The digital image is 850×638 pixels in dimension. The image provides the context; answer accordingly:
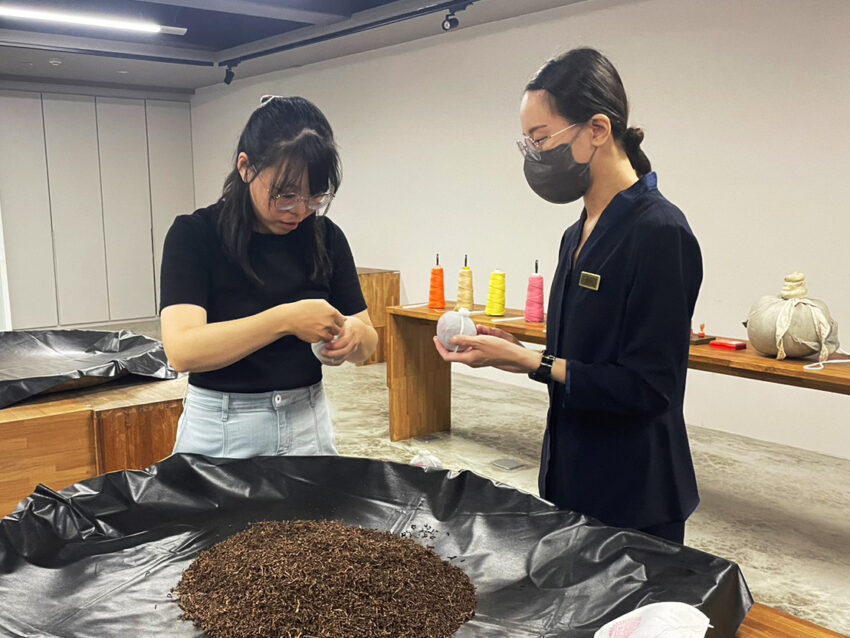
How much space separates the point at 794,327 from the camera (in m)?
2.75

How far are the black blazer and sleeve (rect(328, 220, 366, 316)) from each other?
44cm

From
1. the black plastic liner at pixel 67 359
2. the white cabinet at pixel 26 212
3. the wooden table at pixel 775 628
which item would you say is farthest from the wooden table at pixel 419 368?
the white cabinet at pixel 26 212

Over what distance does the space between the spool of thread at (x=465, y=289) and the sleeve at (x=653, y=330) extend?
3.00 meters

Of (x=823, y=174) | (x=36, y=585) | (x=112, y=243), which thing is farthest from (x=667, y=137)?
(x=112, y=243)

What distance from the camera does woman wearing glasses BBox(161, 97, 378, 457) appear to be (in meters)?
1.32

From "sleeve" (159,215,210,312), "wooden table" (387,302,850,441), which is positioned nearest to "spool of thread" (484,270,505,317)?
"wooden table" (387,302,850,441)

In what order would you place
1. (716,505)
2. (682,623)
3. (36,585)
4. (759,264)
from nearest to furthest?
(682,623) → (36,585) → (716,505) → (759,264)

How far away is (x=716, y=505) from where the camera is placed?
3.32 m

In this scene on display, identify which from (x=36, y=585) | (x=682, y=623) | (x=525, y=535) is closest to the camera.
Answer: (x=682, y=623)

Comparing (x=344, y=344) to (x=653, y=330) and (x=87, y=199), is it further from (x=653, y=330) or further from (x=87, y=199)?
(x=87, y=199)

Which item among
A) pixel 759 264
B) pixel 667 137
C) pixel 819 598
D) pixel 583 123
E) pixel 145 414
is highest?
pixel 667 137

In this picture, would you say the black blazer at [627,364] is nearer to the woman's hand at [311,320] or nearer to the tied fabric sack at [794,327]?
the woman's hand at [311,320]

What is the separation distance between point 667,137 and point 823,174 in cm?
98

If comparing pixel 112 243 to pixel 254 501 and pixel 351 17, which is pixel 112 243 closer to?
pixel 351 17
